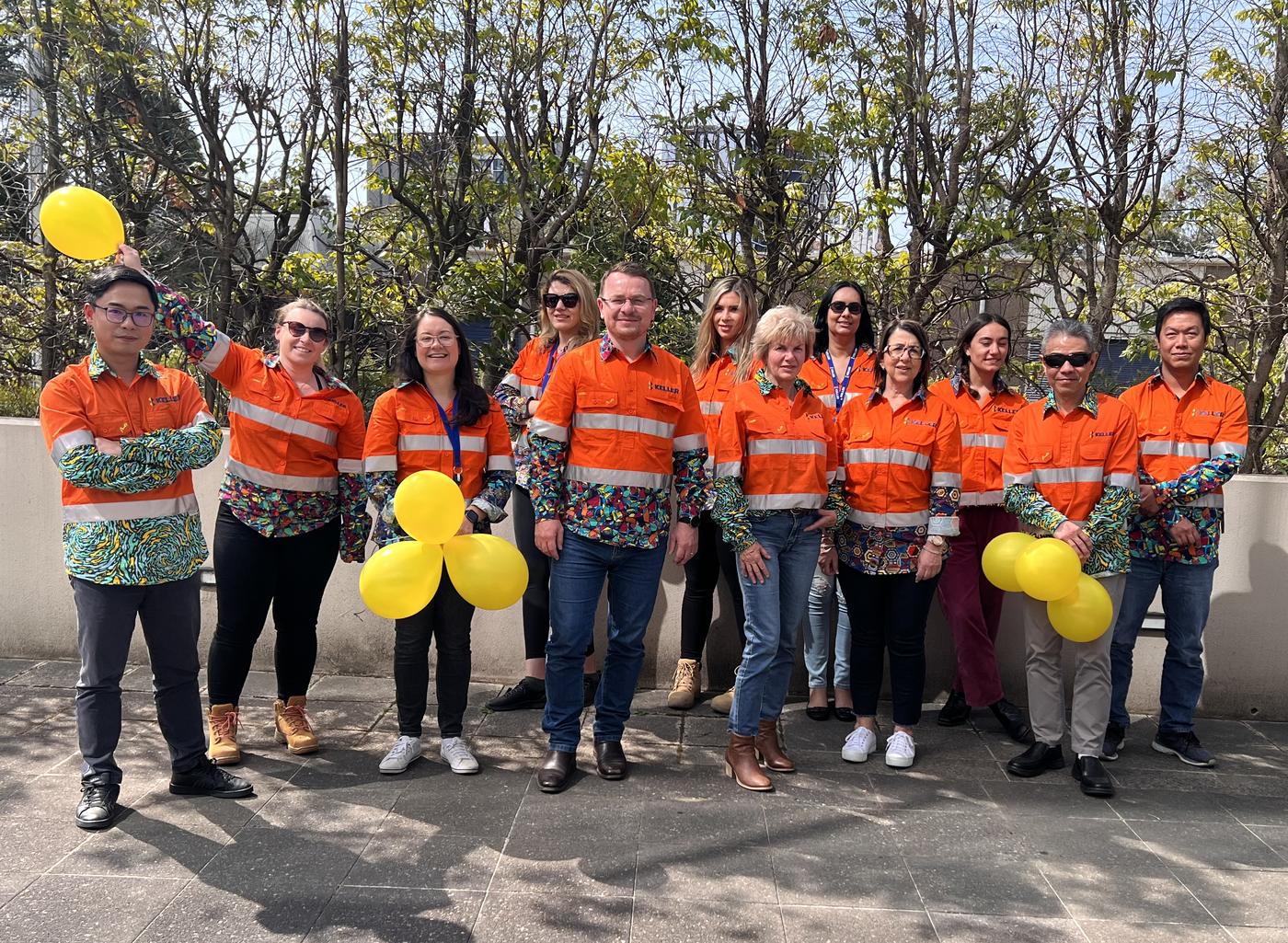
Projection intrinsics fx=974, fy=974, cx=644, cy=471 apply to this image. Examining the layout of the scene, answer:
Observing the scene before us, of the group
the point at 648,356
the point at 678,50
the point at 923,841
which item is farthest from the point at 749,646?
the point at 678,50

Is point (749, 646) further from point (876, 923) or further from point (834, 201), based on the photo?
point (834, 201)

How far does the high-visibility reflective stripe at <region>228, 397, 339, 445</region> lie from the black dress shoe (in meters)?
1.65

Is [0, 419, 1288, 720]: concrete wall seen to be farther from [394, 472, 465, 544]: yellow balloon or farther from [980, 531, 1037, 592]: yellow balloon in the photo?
[394, 472, 465, 544]: yellow balloon

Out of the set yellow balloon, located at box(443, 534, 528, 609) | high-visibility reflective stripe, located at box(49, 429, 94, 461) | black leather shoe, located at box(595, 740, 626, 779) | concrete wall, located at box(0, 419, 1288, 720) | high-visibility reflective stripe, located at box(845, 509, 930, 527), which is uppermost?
high-visibility reflective stripe, located at box(49, 429, 94, 461)

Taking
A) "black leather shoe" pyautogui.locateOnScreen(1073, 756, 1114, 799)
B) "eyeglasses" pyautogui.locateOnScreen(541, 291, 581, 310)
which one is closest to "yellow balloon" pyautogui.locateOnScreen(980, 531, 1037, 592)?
"black leather shoe" pyautogui.locateOnScreen(1073, 756, 1114, 799)

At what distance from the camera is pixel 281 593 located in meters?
4.05

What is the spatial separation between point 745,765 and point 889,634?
0.84m

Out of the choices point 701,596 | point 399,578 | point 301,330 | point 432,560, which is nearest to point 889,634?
point 701,596

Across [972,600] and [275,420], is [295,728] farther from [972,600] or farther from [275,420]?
[972,600]

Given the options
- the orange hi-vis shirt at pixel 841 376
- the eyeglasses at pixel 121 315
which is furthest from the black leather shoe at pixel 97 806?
the orange hi-vis shirt at pixel 841 376

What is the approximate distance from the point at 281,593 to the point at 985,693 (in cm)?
323

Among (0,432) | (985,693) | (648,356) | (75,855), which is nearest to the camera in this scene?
(75,855)

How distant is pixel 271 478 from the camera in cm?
382

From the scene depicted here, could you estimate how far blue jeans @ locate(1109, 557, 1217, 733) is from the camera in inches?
169
